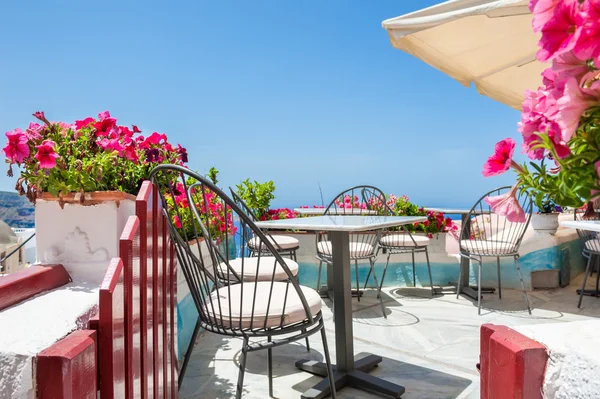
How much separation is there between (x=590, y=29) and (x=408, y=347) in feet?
9.53

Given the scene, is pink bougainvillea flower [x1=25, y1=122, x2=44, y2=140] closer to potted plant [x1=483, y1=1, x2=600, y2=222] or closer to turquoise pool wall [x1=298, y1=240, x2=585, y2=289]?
potted plant [x1=483, y1=1, x2=600, y2=222]

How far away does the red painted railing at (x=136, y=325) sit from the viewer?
3.06 feet

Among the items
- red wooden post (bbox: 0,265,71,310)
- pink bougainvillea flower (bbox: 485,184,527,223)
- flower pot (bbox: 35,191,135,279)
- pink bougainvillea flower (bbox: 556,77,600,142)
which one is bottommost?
red wooden post (bbox: 0,265,71,310)

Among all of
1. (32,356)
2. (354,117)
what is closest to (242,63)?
(354,117)

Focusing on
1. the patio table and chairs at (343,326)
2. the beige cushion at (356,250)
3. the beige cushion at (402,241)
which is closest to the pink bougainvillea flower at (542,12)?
the patio table and chairs at (343,326)

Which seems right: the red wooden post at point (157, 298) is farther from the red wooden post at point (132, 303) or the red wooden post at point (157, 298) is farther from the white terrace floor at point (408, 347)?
the white terrace floor at point (408, 347)

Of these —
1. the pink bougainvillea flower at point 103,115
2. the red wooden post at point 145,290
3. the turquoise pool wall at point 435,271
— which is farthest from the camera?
the turquoise pool wall at point 435,271

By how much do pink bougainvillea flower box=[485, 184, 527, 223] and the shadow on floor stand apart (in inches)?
77.2

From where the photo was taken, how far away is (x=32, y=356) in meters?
0.88

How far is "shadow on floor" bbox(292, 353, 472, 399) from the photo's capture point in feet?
7.45

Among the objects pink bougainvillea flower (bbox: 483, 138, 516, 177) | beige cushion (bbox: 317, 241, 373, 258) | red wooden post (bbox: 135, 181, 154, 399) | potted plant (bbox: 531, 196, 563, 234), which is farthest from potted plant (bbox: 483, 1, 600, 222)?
potted plant (bbox: 531, 196, 563, 234)

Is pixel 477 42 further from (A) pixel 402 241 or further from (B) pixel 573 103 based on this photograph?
(B) pixel 573 103

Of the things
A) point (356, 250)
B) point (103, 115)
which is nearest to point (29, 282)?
point (103, 115)

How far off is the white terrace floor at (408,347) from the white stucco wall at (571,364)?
4.97 feet
